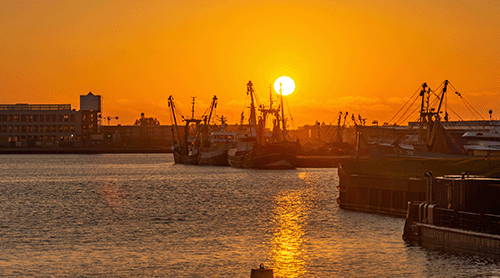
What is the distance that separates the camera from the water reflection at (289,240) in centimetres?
3688

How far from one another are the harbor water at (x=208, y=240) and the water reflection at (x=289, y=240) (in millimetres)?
70

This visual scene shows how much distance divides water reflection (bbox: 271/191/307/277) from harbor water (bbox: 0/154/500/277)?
7 centimetres

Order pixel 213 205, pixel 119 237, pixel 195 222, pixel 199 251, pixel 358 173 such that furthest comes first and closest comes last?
1. pixel 213 205
2. pixel 358 173
3. pixel 195 222
4. pixel 119 237
5. pixel 199 251

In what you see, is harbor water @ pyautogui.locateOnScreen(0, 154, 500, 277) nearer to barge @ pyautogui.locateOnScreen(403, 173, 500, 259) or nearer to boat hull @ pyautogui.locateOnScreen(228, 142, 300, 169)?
barge @ pyautogui.locateOnScreen(403, 173, 500, 259)

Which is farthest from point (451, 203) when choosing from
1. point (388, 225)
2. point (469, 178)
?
point (388, 225)

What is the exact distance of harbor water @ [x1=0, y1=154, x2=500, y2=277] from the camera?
36062mm

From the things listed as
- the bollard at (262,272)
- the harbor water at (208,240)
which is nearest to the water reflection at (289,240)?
the harbor water at (208,240)

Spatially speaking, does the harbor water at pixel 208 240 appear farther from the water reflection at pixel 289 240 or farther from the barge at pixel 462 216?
the barge at pixel 462 216

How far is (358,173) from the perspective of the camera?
63969 millimetres

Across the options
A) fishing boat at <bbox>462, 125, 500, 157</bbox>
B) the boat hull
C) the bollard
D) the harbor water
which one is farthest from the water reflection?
the boat hull

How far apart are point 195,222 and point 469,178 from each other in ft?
90.1

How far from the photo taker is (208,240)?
1845 inches

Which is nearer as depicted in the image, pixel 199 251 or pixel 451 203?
pixel 451 203

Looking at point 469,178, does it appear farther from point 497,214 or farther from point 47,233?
point 47,233
